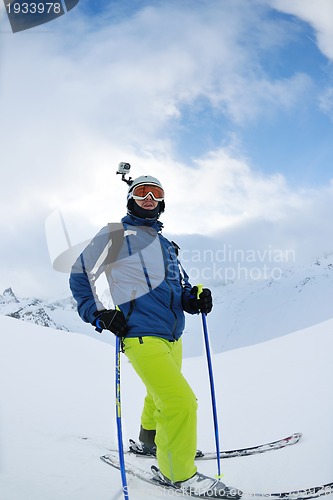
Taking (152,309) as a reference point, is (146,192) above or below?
above

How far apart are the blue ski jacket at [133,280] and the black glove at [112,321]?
0.10 meters

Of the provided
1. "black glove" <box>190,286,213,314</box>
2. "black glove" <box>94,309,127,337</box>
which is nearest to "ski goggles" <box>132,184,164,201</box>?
"black glove" <box>190,286,213,314</box>

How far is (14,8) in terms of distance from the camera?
562cm

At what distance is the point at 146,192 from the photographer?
4445 mm

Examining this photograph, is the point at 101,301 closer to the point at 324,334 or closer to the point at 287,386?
the point at 287,386

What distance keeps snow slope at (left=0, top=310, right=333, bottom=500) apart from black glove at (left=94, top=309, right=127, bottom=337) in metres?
1.42

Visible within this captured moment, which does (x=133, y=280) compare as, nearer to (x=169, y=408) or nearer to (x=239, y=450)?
(x=169, y=408)

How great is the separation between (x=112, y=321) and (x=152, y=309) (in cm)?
41

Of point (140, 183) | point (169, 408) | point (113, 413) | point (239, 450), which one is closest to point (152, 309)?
point (169, 408)

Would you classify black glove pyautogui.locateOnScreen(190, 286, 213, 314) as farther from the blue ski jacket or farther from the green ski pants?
the green ski pants

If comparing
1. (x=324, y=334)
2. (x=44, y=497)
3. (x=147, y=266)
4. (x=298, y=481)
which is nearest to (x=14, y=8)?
(x=147, y=266)

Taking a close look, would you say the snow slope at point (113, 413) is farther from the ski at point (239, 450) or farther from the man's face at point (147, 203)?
the man's face at point (147, 203)

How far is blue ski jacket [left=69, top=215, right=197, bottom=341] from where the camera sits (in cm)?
380

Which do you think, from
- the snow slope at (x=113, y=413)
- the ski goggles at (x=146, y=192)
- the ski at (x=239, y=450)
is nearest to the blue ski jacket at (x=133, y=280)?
the ski goggles at (x=146, y=192)
